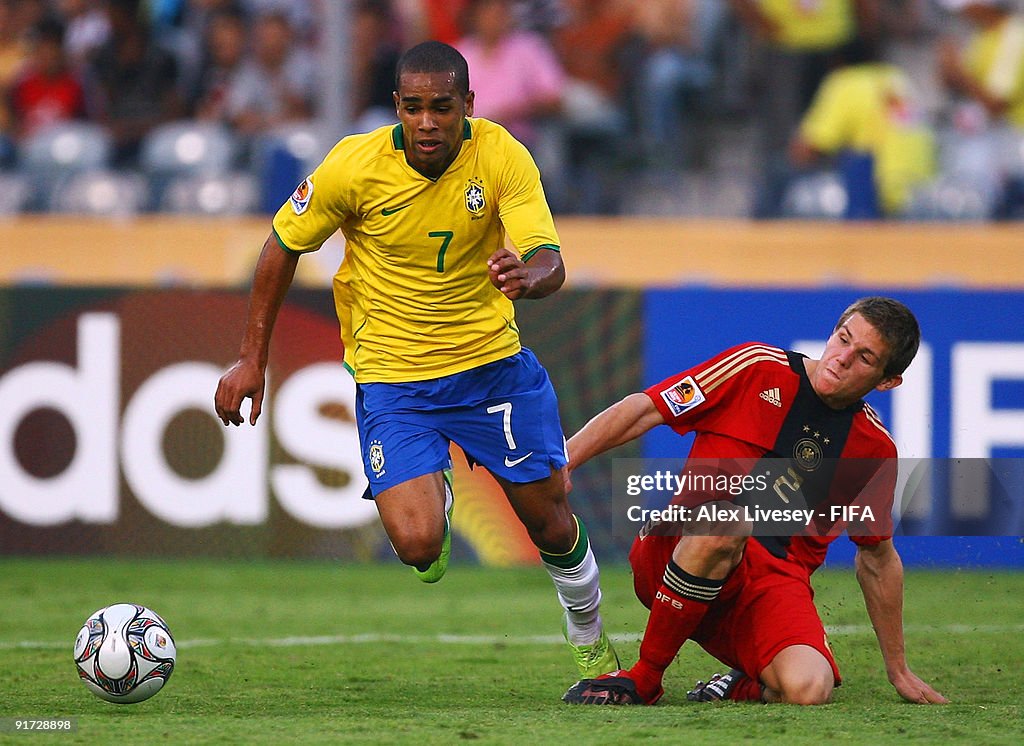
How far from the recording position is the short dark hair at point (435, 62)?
5.14 m

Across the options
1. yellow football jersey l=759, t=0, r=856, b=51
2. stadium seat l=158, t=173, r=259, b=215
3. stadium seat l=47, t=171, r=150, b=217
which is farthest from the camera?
yellow football jersey l=759, t=0, r=856, b=51

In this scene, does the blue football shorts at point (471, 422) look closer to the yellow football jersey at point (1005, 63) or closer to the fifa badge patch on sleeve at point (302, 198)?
the fifa badge patch on sleeve at point (302, 198)

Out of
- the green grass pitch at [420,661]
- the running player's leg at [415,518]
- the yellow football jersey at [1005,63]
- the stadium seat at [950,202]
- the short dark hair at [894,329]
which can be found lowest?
the green grass pitch at [420,661]

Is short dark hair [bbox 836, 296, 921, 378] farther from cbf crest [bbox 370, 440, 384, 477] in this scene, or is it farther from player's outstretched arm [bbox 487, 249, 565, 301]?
cbf crest [bbox 370, 440, 384, 477]

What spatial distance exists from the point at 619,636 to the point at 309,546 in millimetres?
2758

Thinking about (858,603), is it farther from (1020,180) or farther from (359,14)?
(359,14)

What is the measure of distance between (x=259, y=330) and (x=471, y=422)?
0.80 metres

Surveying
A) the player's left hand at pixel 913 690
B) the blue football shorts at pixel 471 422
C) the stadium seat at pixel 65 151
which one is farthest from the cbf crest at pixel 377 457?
the stadium seat at pixel 65 151

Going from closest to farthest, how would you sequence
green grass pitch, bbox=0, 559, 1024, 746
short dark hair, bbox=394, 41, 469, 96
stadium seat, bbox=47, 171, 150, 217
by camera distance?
1. green grass pitch, bbox=0, 559, 1024, 746
2. short dark hair, bbox=394, 41, 469, 96
3. stadium seat, bbox=47, 171, 150, 217

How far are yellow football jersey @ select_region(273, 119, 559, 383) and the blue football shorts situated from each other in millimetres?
58

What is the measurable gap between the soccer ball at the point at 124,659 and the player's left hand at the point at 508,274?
1585mm

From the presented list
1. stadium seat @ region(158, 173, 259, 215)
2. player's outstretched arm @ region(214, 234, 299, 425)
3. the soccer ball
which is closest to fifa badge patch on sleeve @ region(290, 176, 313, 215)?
player's outstretched arm @ region(214, 234, 299, 425)

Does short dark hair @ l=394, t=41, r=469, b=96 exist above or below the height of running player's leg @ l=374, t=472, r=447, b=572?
above

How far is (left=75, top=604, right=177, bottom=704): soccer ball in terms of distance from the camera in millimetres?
5016
